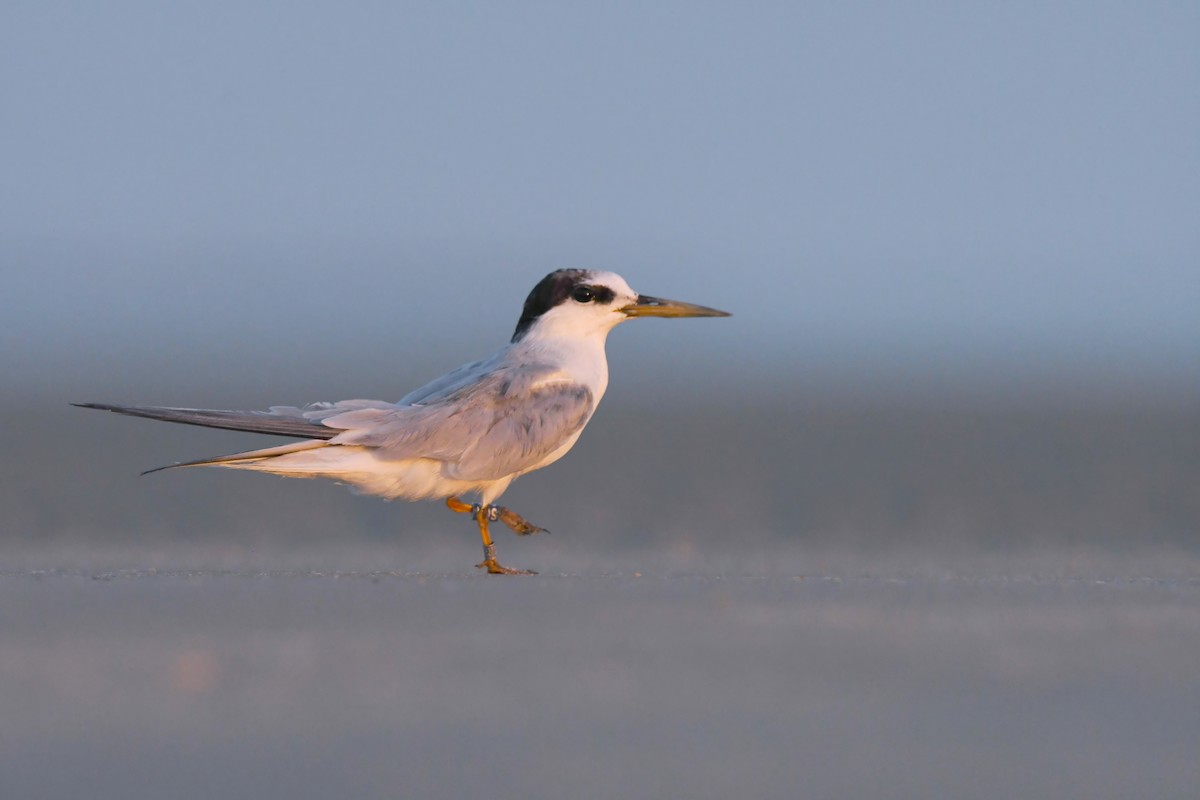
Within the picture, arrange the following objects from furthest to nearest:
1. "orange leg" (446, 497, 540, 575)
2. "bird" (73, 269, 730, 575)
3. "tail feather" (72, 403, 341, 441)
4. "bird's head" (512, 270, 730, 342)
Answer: "bird's head" (512, 270, 730, 342)
"orange leg" (446, 497, 540, 575)
"bird" (73, 269, 730, 575)
"tail feather" (72, 403, 341, 441)

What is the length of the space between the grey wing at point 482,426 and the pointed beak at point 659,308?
23.3 inches

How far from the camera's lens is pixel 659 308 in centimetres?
Result: 712

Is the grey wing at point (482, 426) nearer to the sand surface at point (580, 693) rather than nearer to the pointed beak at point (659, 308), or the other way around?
the pointed beak at point (659, 308)

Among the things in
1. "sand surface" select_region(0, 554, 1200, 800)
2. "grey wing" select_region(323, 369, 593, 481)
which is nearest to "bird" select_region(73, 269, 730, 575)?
"grey wing" select_region(323, 369, 593, 481)

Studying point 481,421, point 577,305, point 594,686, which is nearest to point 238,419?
point 481,421

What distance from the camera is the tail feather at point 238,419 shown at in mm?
5379

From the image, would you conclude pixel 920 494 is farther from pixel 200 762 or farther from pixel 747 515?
pixel 200 762

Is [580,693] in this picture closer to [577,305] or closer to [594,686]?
[594,686]

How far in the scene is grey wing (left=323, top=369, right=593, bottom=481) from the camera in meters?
6.19

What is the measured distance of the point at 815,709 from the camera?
386cm

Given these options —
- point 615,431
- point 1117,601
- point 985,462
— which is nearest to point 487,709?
point 1117,601

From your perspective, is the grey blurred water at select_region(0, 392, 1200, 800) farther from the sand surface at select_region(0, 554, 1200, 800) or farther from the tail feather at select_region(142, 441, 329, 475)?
the tail feather at select_region(142, 441, 329, 475)

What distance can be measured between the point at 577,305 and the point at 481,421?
858mm

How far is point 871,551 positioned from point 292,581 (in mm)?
5646
